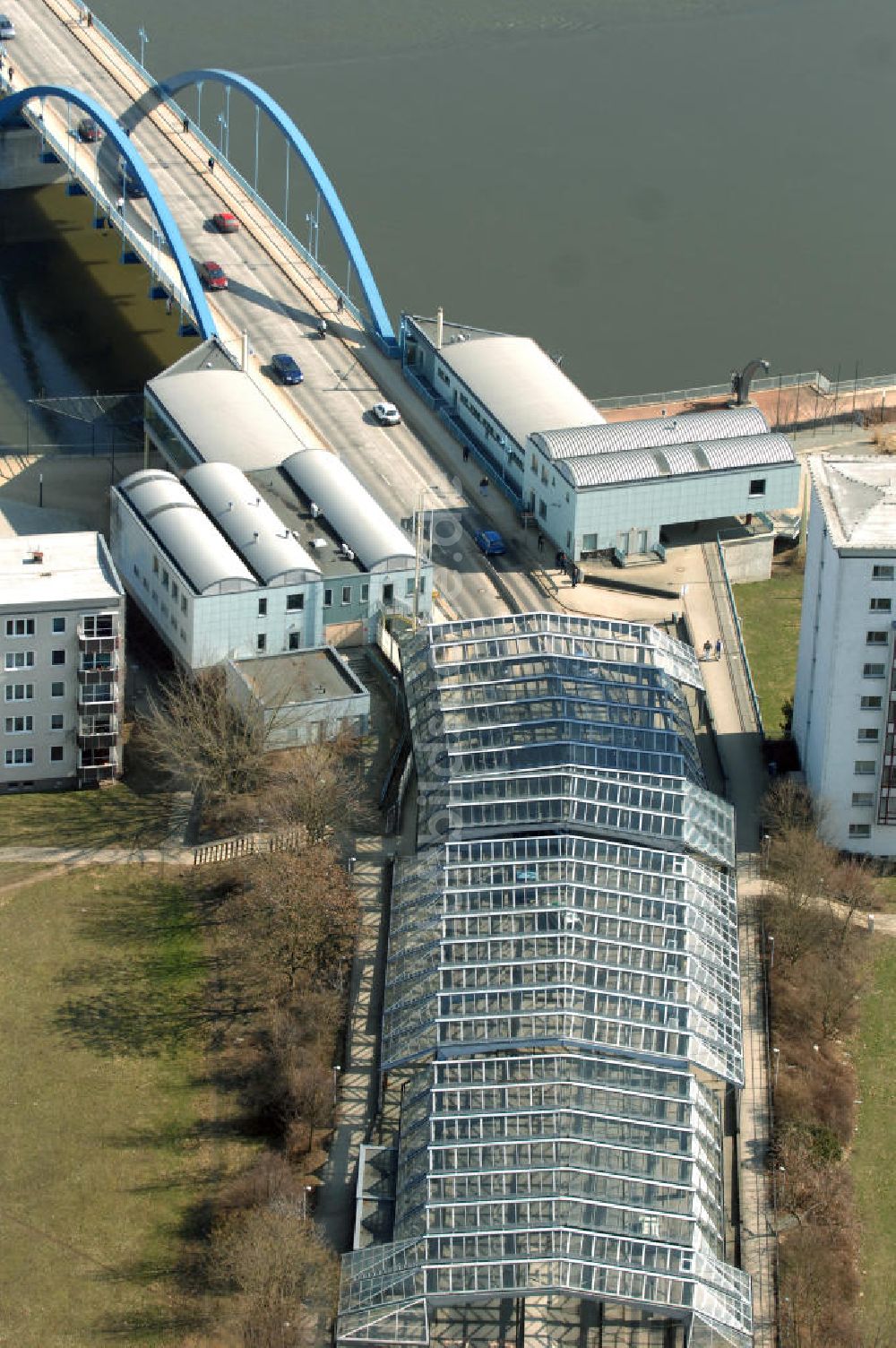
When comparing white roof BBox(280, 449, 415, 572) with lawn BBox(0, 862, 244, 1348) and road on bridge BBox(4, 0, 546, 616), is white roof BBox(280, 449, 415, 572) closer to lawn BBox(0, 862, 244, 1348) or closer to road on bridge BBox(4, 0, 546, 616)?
road on bridge BBox(4, 0, 546, 616)

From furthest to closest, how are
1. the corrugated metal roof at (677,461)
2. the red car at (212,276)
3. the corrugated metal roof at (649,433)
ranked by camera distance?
the red car at (212,276) < the corrugated metal roof at (649,433) < the corrugated metal roof at (677,461)

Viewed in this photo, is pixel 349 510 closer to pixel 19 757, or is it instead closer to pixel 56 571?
pixel 56 571

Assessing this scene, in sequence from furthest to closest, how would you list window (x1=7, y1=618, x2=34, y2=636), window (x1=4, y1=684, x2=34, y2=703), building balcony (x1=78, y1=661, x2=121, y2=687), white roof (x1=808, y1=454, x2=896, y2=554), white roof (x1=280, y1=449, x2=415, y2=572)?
1. white roof (x1=280, y1=449, x2=415, y2=572)
2. window (x1=4, y1=684, x2=34, y2=703)
3. building balcony (x1=78, y1=661, x2=121, y2=687)
4. window (x1=7, y1=618, x2=34, y2=636)
5. white roof (x1=808, y1=454, x2=896, y2=554)

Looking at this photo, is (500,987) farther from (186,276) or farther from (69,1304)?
(186,276)

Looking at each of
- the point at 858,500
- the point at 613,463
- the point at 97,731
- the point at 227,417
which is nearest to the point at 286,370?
the point at 227,417

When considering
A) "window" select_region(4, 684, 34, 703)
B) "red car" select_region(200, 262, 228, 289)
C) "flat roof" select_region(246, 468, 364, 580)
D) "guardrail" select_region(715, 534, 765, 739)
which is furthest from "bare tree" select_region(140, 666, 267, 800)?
"red car" select_region(200, 262, 228, 289)

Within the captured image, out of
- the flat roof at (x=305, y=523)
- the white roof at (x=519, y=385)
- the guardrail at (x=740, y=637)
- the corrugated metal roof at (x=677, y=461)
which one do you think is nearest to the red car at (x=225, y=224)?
the white roof at (x=519, y=385)

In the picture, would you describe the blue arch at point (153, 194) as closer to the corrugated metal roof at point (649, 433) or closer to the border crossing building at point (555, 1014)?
the corrugated metal roof at point (649, 433)

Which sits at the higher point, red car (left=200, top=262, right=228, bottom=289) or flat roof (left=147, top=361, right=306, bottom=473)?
red car (left=200, top=262, right=228, bottom=289)
